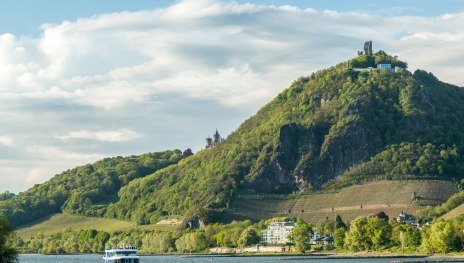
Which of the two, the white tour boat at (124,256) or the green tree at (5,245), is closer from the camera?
the green tree at (5,245)

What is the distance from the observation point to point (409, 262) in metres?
192

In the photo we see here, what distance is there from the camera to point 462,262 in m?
180

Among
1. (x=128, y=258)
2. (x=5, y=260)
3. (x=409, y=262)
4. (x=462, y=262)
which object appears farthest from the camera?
(x=409, y=262)

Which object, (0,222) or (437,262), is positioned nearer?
(0,222)

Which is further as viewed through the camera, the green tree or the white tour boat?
the white tour boat

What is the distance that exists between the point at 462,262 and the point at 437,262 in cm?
1232

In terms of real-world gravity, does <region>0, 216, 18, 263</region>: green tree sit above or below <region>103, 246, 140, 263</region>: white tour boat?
above

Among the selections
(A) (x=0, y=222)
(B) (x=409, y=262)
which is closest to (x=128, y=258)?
(A) (x=0, y=222)

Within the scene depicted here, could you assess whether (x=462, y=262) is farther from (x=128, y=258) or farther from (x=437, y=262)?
(x=128, y=258)

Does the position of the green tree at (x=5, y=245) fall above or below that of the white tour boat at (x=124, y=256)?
above

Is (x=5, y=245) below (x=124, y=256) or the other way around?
the other way around

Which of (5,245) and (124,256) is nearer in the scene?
(5,245)

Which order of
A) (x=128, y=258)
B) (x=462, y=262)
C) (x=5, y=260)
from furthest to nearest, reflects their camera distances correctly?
(x=462, y=262) → (x=128, y=258) → (x=5, y=260)

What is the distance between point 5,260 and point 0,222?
5321 mm
